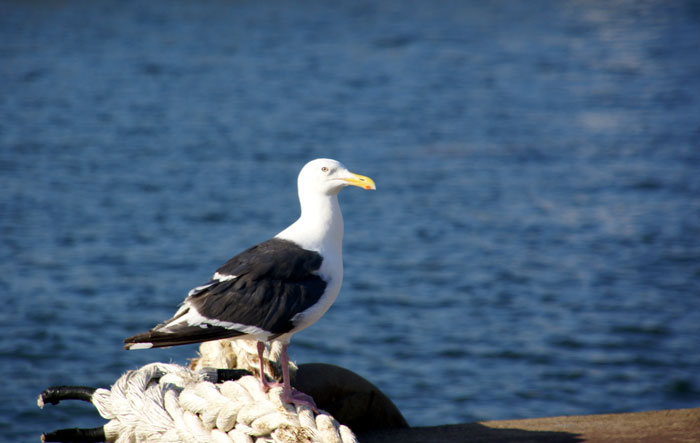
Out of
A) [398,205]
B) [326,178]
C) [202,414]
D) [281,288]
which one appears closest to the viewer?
[202,414]

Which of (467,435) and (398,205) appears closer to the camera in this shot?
(467,435)

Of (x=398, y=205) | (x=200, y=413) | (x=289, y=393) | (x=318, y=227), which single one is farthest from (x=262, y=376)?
(x=398, y=205)

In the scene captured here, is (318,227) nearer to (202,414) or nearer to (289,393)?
(289,393)

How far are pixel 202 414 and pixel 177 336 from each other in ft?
1.14

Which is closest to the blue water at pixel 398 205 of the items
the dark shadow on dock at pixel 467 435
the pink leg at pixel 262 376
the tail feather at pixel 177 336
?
the dark shadow on dock at pixel 467 435

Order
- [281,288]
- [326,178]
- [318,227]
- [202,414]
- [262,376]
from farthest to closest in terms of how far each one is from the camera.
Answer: [326,178] → [318,227] → [281,288] → [262,376] → [202,414]

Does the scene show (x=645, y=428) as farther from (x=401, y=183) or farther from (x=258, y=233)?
(x=401, y=183)

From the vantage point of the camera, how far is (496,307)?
10.5 meters

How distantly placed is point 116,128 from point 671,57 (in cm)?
1531

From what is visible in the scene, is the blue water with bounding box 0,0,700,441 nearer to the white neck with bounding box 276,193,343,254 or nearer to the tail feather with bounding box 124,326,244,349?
the white neck with bounding box 276,193,343,254

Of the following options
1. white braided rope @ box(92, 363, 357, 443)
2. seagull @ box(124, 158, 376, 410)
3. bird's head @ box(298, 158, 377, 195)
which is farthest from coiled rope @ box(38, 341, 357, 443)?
bird's head @ box(298, 158, 377, 195)

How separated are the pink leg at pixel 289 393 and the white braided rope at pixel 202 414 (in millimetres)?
36

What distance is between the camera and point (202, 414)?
12.8 ft

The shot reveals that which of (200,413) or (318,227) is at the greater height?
(318,227)
